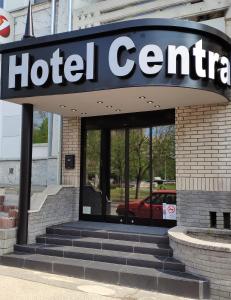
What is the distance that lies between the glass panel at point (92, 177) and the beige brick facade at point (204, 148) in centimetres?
220

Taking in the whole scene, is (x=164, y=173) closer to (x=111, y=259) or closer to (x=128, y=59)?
(x=111, y=259)

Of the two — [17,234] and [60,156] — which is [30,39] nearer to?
[60,156]

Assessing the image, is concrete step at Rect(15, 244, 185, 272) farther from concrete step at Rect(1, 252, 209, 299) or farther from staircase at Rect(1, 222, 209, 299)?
concrete step at Rect(1, 252, 209, 299)

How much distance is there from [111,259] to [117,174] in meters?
2.75

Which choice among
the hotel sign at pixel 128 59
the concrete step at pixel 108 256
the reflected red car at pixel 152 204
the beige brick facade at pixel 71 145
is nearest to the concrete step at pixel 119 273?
the concrete step at pixel 108 256

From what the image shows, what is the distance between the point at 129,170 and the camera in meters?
8.57

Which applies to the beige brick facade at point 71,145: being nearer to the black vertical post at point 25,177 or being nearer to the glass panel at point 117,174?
the glass panel at point 117,174

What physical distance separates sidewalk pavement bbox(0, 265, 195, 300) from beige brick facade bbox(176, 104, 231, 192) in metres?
2.72

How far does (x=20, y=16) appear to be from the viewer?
420 inches

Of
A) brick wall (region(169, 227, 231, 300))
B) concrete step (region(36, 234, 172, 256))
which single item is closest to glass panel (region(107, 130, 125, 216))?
concrete step (region(36, 234, 172, 256))

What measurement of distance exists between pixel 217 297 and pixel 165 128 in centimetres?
403

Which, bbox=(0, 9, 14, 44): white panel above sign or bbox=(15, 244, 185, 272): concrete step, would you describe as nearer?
bbox=(15, 244, 185, 272): concrete step

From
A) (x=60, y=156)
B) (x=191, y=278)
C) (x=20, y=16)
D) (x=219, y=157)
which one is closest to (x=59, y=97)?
(x=60, y=156)

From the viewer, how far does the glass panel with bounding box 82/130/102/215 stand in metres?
8.91
